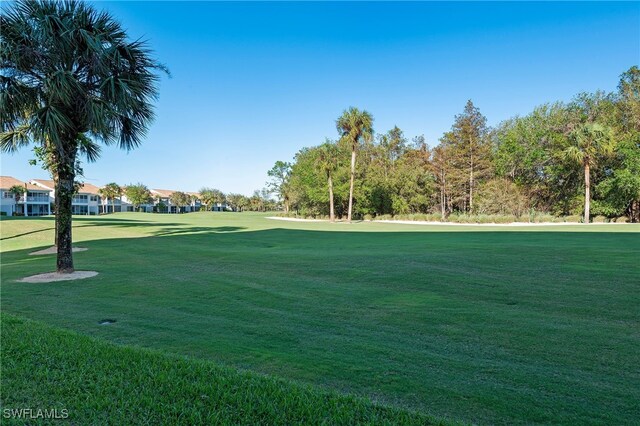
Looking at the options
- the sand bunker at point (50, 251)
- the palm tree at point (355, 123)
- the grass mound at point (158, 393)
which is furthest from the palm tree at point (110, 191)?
the grass mound at point (158, 393)

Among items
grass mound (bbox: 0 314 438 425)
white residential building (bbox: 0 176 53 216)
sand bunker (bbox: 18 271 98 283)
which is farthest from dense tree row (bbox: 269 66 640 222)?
white residential building (bbox: 0 176 53 216)

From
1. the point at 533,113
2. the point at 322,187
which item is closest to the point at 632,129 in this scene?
the point at 533,113

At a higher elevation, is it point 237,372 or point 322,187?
point 322,187

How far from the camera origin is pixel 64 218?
33.4 ft

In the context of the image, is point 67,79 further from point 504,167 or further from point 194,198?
point 194,198

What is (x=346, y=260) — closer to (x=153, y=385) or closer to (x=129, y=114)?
(x=129, y=114)

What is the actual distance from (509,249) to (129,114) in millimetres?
12487

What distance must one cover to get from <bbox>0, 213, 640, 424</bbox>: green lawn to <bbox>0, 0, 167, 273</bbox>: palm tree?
3.56 metres

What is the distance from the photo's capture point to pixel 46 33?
29.1ft

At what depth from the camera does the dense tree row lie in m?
36.0

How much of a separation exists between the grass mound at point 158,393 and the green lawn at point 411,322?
→ 464 millimetres

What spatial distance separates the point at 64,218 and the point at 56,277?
5.33ft

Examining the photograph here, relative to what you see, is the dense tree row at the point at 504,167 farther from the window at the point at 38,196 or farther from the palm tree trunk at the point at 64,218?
the window at the point at 38,196

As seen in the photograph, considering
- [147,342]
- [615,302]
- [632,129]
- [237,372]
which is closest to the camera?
[237,372]
